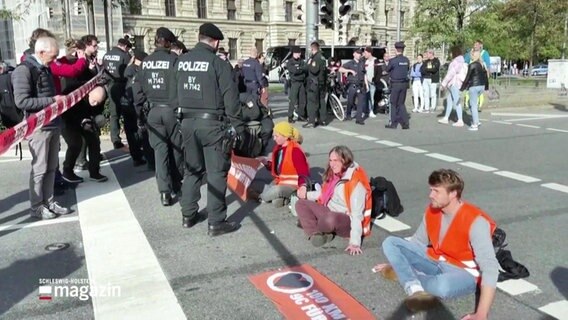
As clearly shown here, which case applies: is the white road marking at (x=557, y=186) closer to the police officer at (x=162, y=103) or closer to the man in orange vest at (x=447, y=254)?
the man in orange vest at (x=447, y=254)

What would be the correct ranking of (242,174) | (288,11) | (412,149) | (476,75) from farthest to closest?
(288,11) < (476,75) < (412,149) < (242,174)

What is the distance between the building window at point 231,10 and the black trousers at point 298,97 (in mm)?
51936

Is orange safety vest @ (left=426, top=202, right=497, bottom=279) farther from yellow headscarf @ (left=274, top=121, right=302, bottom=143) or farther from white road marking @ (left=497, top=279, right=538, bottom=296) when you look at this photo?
yellow headscarf @ (left=274, top=121, right=302, bottom=143)

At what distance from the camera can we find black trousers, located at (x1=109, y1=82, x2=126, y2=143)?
845cm

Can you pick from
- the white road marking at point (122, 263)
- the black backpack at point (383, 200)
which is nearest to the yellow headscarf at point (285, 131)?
the black backpack at point (383, 200)

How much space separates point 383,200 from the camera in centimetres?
539

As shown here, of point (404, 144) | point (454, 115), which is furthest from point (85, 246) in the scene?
point (454, 115)

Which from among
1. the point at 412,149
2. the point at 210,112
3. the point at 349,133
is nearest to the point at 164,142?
the point at 210,112

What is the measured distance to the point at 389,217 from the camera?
550 centimetres

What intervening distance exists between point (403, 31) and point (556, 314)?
73.3 m

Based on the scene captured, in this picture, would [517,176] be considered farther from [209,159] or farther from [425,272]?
[209,159]

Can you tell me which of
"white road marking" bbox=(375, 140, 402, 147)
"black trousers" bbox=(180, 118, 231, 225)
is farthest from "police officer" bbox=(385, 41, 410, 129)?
"black trousers" bbox=(180, 118, 231, 225)

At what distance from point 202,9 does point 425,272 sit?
200 ft

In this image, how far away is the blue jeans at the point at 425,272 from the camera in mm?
3469
